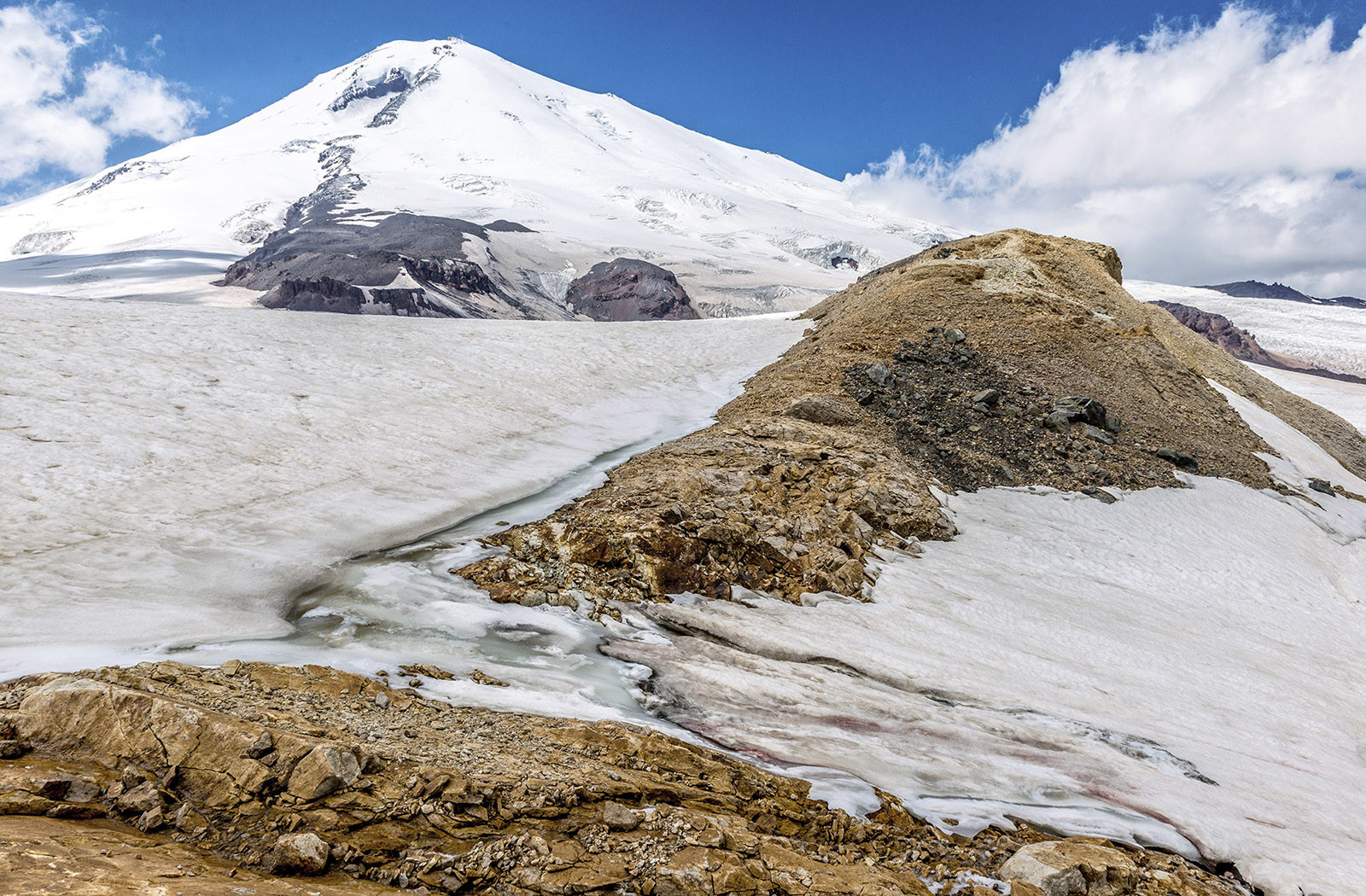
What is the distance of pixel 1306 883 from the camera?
4.79 meters

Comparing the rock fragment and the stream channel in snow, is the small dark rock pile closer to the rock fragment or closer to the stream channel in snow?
the stream channel in snow

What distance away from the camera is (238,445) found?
397 inches

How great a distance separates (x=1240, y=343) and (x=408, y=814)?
10305cm

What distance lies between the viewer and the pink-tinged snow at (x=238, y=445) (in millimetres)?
6422

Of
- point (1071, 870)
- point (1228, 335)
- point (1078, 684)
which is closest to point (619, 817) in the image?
point (1071, 870)

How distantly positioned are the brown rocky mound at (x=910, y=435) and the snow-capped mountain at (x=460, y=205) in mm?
54415

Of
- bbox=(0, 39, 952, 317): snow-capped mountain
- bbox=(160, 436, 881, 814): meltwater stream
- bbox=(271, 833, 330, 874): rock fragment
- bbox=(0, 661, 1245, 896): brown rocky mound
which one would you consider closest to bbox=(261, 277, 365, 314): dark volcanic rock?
bbox=(0, 39, 952, 317): snow-capped mountain

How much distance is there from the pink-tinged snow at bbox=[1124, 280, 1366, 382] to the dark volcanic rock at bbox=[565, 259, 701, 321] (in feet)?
166

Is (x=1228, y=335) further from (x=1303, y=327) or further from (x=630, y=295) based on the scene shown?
(x=630, y=295)

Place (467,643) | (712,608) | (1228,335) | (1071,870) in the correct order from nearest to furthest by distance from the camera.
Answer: (1071,870)
(467,643)
(712,608)
(1228,335)

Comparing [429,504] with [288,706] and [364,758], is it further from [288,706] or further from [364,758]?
[364,758]

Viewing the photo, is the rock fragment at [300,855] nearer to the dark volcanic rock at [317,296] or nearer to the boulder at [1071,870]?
the boulder at [1071,870]

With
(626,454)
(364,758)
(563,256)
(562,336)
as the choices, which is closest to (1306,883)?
(364,758)

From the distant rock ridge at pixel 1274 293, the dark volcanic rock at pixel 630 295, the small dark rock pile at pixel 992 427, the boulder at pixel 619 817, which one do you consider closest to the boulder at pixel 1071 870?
the boulder at pixel 619 817
